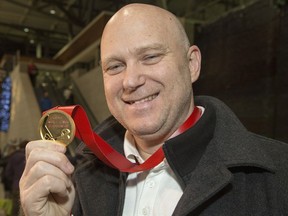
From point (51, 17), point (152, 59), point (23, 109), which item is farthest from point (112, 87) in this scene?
point (51, 17)

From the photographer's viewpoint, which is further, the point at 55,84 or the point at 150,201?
the point at 55,84

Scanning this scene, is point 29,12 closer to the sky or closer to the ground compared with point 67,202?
closer to the sky

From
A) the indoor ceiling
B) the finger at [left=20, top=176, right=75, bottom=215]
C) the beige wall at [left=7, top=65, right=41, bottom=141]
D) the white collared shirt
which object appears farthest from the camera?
the indoor ceiling

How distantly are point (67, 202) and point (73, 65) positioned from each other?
40.2ft

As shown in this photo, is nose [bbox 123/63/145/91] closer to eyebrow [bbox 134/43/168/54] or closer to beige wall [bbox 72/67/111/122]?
eyebrow [bbox 134/43/168/54]

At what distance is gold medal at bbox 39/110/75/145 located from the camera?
1256 mm

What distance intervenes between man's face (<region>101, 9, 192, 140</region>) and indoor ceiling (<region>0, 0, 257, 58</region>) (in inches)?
230

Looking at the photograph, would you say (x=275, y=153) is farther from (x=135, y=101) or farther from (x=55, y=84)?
(x=55, y=84)

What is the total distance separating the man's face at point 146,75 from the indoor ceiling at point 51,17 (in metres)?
5.85

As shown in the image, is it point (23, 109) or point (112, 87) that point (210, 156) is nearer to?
point (112, 87)

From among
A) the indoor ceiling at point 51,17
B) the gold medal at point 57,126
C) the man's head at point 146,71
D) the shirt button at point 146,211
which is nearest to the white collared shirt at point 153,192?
the shirt button at point 146,211

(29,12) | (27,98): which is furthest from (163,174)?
(29,12)

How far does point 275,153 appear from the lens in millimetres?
1396

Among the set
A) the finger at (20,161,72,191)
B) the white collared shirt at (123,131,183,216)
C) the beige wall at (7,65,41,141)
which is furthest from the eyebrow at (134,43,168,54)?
the beige wall at (7,65,41,141)
